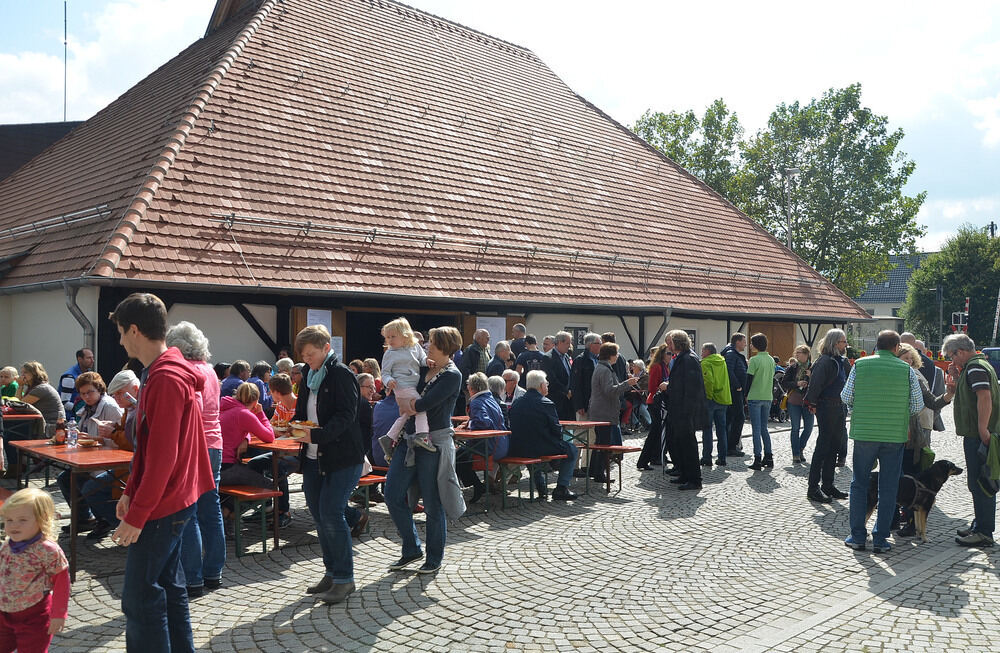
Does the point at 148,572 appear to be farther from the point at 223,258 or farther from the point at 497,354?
the point at 223,258

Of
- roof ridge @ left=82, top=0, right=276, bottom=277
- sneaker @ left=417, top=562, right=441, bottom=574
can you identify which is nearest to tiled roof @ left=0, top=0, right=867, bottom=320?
roof ridge @ left=82, top=0, right=276, bottom=277

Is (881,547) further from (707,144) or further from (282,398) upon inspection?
(707,144)

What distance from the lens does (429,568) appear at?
6.00 m

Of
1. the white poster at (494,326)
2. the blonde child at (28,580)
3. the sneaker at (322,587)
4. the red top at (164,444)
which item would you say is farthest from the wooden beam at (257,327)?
the red top at (164,444)

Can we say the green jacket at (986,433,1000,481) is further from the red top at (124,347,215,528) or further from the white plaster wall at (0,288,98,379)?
the white plaster wall at (0,288,98,379)

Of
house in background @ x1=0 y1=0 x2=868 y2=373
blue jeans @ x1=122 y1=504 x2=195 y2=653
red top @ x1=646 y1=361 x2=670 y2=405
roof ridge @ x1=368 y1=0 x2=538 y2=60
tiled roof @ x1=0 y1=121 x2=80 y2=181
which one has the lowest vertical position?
blue jeans @ x1=122 y1=504 x2=195 y2=653

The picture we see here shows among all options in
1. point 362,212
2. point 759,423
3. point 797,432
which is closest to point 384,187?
point 362,212

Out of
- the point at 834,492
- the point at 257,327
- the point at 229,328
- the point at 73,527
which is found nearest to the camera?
the point at 73,527

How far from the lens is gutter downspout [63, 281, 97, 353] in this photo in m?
11.0

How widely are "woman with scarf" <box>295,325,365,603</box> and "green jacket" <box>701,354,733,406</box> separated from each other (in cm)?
668

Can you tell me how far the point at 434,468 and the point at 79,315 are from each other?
749 cm

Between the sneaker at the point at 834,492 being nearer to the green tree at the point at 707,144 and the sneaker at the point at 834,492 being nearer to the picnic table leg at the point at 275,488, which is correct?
the picnic table leg at the point at 275,488

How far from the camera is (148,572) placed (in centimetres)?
360

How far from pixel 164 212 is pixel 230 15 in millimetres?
11438
